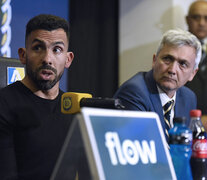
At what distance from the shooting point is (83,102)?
2.72 ft

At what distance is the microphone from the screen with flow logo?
8 cm

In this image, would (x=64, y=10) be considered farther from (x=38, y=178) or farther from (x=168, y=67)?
(x=38, y=178)

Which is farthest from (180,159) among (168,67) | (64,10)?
(64,10)

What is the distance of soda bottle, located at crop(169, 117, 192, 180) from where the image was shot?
0.84m

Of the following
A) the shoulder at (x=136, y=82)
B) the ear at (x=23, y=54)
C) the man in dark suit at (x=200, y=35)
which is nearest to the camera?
the ear at (x=23, y=54)

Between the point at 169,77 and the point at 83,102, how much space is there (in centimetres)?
89

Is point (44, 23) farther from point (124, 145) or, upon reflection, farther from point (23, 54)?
point (124, 145)

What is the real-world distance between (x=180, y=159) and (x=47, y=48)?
0.46m

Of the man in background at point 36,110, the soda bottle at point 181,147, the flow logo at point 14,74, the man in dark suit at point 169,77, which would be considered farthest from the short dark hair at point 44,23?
the man in dark suit at point 169,77

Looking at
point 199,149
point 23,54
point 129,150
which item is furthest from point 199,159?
point 23,54

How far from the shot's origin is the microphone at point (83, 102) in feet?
2.61

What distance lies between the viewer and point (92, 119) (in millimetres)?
641

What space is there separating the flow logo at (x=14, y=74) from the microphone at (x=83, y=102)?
0.48 m

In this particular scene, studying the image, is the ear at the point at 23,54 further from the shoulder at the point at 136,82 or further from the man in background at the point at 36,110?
the shoulder at the point at 136,82
